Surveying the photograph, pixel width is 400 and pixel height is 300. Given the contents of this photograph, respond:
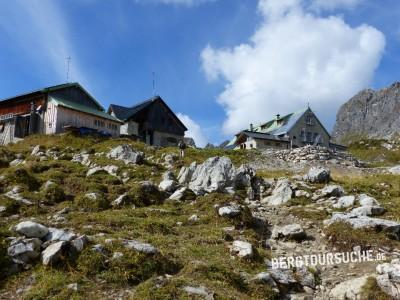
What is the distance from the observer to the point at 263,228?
19.1 meters

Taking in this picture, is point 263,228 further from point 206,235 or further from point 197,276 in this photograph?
point 197,276

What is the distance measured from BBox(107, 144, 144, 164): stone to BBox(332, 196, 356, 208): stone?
1634cm

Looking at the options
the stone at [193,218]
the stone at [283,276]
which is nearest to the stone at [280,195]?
the stone at [193,218]

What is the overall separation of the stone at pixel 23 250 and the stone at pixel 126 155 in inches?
801

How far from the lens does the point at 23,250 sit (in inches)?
473

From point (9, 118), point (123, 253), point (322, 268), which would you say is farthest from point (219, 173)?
point (9, 118)

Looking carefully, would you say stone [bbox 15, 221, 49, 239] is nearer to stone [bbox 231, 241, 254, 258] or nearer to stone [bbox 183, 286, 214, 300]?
stone [bbox 183, 286, 214, 300]

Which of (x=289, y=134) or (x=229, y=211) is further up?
(x=289, y=134)

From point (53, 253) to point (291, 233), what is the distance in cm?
977

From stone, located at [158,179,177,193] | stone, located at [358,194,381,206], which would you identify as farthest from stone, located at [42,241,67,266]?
stone, located at [358,194,381,206]

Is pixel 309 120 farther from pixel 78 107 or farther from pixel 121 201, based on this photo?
pixel 121 201

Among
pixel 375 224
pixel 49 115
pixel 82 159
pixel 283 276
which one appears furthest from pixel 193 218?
pixel 49 115

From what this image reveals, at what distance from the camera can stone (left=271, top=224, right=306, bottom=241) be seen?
17359mm

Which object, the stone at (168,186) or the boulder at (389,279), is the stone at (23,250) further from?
the stone at (168,186)
